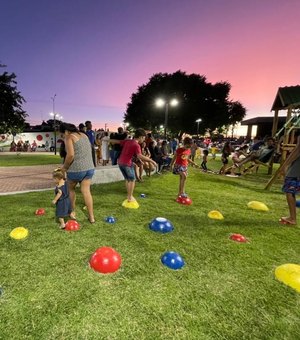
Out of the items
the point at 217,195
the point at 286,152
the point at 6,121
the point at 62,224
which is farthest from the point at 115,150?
the point at 6,121

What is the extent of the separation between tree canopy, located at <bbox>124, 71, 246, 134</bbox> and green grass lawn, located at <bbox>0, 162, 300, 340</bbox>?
133 ft

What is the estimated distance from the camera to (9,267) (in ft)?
9.74

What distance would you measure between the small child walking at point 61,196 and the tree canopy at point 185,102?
133 feet

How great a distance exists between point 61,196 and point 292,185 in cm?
462

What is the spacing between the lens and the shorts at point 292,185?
15.7ft

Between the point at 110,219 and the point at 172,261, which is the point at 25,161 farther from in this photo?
the point at 172,261

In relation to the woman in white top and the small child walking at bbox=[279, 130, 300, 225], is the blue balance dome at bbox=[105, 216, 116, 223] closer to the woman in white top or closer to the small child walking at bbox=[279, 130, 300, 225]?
the woman in white top

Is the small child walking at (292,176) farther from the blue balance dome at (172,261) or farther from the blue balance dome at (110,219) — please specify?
the blue balance dome at (110,219)

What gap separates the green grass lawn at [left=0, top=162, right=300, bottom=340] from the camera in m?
2.14

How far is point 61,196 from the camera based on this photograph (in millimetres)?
4168

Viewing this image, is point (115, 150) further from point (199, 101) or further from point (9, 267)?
point (199, 101)

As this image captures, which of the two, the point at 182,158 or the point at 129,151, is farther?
the point at 182,158

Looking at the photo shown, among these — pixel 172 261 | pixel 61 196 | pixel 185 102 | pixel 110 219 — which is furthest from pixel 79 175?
pixel 185 102

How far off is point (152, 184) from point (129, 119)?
42.5 m
